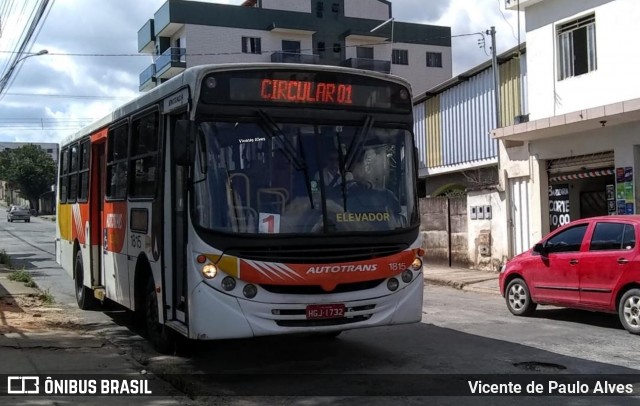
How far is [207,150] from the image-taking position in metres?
6.19

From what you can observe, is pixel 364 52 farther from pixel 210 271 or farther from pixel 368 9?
pixel 210 271

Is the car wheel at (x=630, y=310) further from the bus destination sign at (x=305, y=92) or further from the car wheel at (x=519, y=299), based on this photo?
the bus destination sign at (x=305, y=92)

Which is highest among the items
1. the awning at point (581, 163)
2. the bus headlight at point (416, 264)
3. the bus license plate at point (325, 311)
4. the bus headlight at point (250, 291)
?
the awning at point (581, 163)

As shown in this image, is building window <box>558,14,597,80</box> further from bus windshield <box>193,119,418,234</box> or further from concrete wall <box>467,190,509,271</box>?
bus windshield <box>193,119,418,234</box>

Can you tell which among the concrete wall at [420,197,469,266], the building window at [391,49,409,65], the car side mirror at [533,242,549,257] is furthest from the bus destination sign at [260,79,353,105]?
the building window at [391,49,409,65]

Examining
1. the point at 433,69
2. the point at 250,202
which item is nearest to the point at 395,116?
the point at 250,202

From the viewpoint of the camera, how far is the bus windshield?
6.16 m

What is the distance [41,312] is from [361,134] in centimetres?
743

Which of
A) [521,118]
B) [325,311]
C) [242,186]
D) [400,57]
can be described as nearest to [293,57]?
[400,57]

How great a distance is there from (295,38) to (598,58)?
33468mm

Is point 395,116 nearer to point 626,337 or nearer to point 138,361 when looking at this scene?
point 138,361

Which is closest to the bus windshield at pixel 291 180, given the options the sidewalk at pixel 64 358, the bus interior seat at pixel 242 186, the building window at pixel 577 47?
the bus interior seat at pixel 242 186

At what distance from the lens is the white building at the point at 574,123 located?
1366cm

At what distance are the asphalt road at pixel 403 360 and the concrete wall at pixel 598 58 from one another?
230 inches
